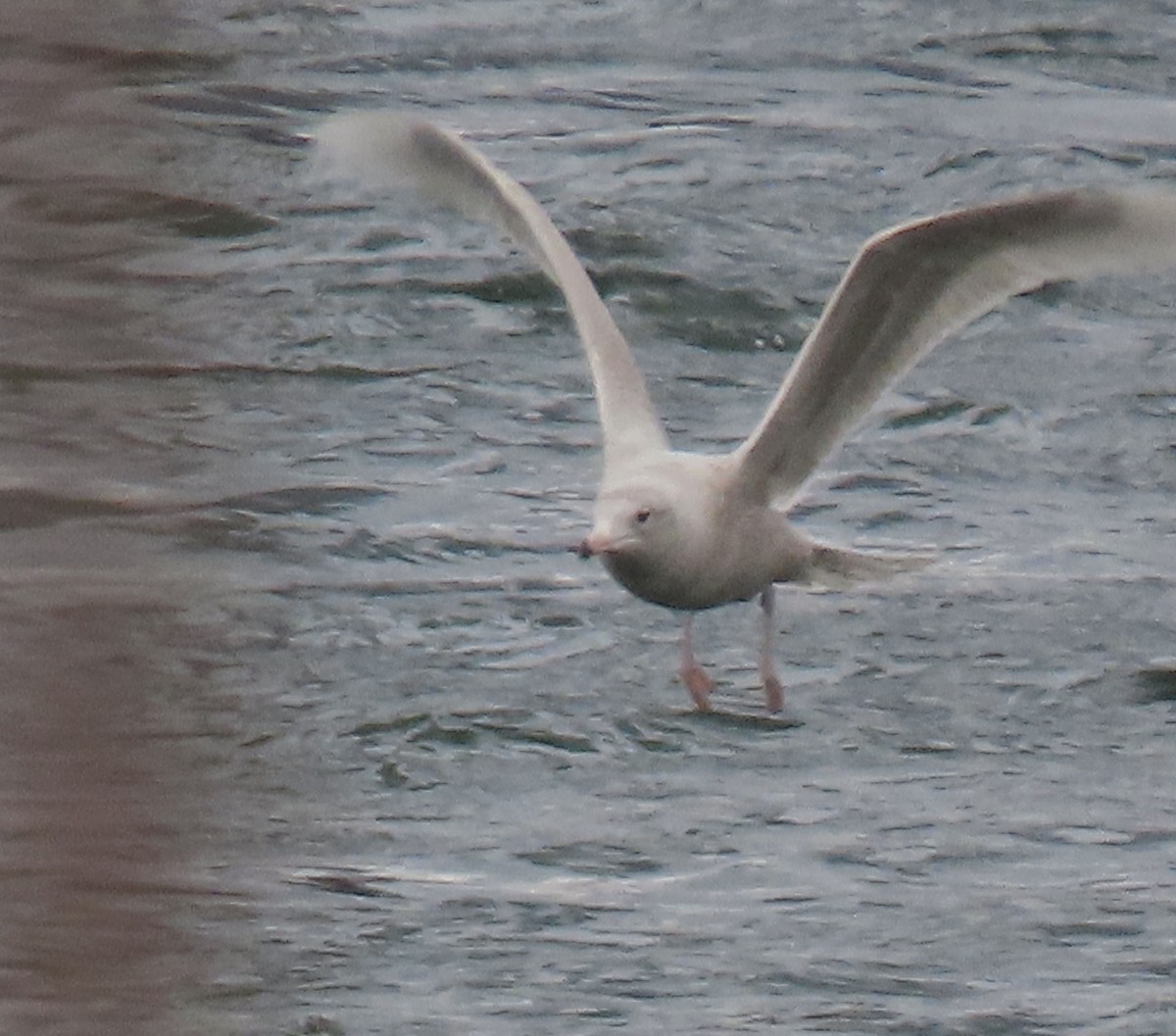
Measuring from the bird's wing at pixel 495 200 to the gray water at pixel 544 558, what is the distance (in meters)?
0.54

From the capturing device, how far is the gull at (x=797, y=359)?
5.18m

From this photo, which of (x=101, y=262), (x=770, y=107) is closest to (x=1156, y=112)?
(x=770, y=107)

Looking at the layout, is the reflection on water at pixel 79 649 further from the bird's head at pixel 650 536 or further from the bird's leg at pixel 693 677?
the bird's leg at pixel 693 677

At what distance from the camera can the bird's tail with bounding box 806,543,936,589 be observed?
19.9 feet

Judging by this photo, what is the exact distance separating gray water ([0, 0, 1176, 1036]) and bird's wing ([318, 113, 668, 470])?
54 centimetres

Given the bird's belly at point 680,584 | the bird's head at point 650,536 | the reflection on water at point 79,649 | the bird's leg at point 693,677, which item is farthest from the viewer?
the bird's leg at point 693,677

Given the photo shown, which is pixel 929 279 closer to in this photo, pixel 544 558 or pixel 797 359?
pixel 797 359

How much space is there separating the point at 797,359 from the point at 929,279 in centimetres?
48

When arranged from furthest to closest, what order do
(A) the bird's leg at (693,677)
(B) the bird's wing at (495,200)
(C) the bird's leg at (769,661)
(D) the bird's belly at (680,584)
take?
(C) the bird's leg at (769,661)
(A) the bird's leg at (693,677)
(B) the bird's wing at (495,200)
(D) the bird's belly at (680,584)

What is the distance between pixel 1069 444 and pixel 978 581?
3.87 ft

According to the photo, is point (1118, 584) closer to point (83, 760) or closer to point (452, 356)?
point (452, 356)

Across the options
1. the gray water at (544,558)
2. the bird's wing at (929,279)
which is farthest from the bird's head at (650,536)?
the gray water at (544,558)

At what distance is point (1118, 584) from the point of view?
9.09 meters

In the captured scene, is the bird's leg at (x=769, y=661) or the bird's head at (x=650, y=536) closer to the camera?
the bird's head at (x=650, y=536)
